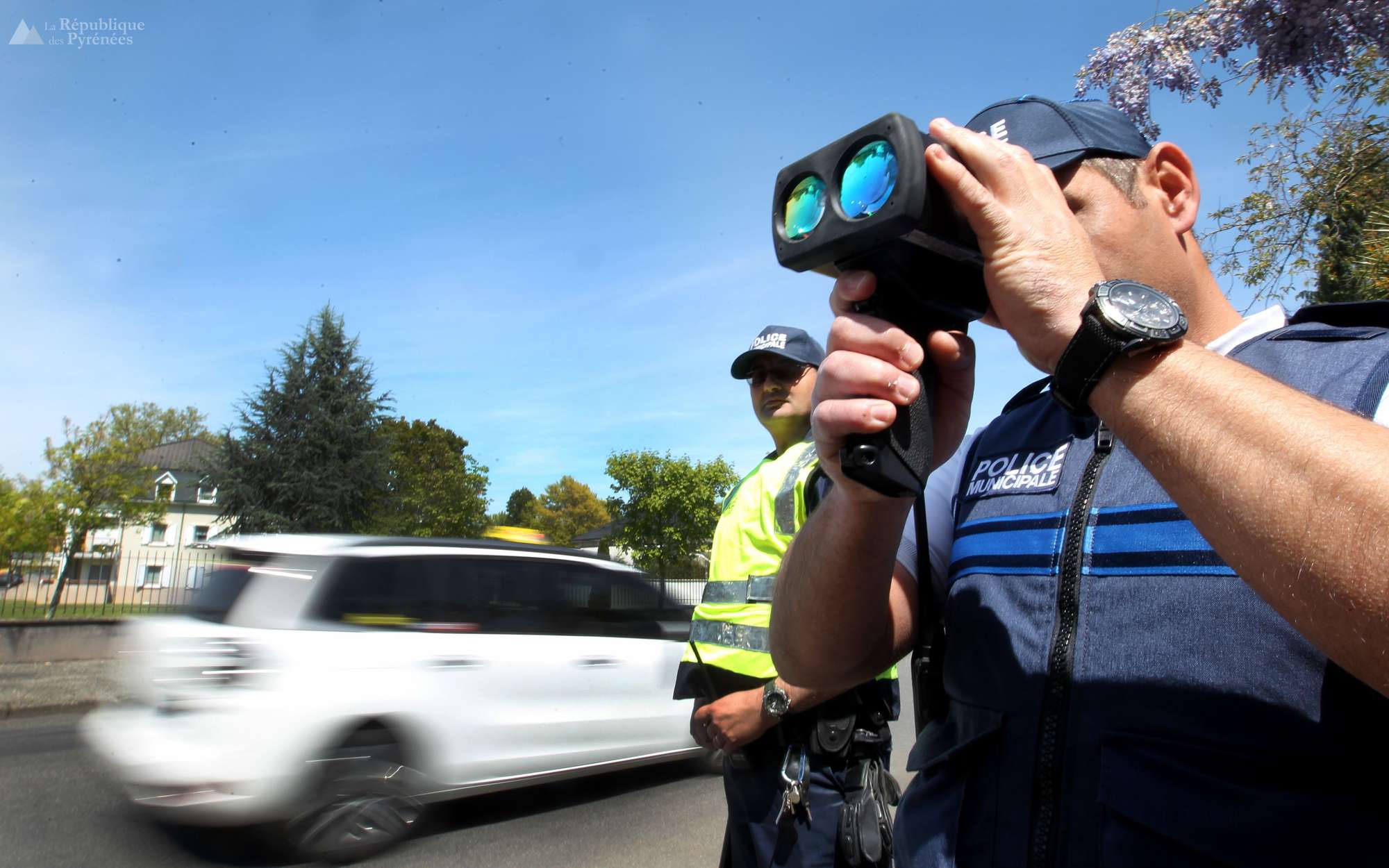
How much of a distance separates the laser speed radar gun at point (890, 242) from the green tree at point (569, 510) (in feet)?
232

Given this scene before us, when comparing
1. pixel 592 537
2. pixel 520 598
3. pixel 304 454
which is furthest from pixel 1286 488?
pixel 592 537

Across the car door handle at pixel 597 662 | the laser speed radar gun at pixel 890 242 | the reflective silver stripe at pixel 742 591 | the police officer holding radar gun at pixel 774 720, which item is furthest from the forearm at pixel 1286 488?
the car door handle at pixel 597 662

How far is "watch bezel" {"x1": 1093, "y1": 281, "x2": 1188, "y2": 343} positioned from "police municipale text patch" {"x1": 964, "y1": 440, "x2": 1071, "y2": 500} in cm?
42

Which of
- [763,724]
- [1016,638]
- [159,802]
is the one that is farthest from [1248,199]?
[159,802]

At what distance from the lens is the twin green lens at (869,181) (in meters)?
0.95

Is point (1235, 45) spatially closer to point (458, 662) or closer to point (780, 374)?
point (780, 374)

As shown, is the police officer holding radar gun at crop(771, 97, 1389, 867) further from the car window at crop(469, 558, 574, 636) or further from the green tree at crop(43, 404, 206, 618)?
the green tree at crop(43, 404, 206, 618)

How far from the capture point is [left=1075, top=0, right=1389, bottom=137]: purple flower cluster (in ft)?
12.9

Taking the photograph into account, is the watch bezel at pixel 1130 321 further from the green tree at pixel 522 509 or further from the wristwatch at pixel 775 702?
the green tree at pixel 522 509

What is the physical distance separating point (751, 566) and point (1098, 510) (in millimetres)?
1414

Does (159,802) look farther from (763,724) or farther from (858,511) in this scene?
(858,511)

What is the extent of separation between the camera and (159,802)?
4.33 meters

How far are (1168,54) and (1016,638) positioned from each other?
4.79 m

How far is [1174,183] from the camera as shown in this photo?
4.38 feet
